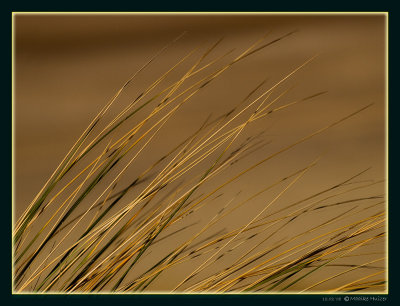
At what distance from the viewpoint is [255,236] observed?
1.32 metres

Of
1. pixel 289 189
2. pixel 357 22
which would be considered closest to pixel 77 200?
pixel 289 189

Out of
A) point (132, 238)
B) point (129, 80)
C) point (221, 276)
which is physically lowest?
point (221, 276)

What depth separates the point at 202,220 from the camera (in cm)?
132

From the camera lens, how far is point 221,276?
4.36 ft

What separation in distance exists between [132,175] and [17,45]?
55 cm

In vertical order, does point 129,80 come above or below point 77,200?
above

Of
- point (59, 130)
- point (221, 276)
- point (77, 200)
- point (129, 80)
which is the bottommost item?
point (221, 276)

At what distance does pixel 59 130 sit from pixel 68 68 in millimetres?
195

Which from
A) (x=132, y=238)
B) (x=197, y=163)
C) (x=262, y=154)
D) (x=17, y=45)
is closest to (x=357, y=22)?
(x=262, y=154)

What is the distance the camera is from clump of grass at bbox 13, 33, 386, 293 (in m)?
1.32

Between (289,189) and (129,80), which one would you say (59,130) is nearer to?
(129,80)

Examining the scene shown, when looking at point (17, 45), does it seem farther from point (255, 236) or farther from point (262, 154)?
point (255, 236)

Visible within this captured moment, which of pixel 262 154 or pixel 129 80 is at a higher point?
pixel 129 80

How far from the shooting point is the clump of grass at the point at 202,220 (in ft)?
4.33
